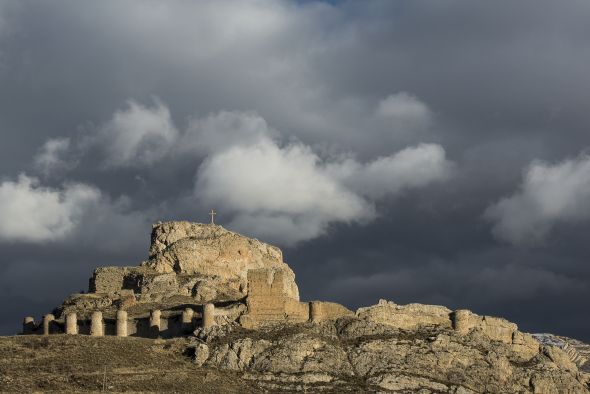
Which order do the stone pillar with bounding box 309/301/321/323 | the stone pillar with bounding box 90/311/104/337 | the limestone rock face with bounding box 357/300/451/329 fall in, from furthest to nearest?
the limestone rock face with bounding box 357/300/451/329 → the stone pillar with bounding box 309/301/321/323 → the stone pillar with bounding box 90/311/104/337

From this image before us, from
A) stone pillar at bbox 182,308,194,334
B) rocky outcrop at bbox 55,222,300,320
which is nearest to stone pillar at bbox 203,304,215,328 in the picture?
stone pillar at bbox 182,308,194,334

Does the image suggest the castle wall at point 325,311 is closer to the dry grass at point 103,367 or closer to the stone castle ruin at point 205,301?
the stone castle ruin at point 205,301

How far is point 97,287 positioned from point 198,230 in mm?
15012

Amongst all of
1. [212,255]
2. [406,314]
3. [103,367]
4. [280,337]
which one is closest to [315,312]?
[280,337]

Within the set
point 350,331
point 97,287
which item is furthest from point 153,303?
point 350,331

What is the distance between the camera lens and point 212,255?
157750 millimetres

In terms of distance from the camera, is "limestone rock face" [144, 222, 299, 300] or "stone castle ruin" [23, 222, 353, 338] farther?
"limestone rock face" [144, 222, 299, 300]

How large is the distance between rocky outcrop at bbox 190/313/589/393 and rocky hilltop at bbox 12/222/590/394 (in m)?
0.12

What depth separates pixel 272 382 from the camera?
128 meters

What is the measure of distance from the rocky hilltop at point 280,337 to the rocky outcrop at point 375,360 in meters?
0.12

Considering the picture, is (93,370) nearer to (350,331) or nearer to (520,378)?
(350,331)

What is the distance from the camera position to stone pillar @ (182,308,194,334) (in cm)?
13825

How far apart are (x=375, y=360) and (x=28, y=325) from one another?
3519cm

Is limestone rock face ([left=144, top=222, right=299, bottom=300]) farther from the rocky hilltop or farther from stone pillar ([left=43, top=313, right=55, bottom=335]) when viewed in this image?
stone pillar ([left=43, top=313, right=55, bottom=335])
